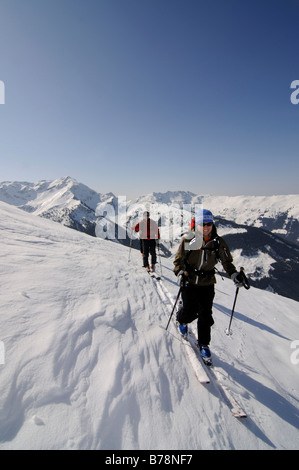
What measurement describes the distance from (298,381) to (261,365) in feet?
3.17

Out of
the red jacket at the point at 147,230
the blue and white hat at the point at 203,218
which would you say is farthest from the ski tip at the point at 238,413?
the red jacket at the point at 147,230

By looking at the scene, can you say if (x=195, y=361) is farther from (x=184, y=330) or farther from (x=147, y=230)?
(x=147, y=230)

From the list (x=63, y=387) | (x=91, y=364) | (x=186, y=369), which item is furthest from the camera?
(x=186, y=369)

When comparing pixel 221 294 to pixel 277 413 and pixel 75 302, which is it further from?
pixel 75 302

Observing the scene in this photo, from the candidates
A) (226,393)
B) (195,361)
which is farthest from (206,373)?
(226,393)

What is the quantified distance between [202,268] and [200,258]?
247 mm

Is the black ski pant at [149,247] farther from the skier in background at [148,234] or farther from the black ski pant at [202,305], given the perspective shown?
the black ski pant at [202,305]

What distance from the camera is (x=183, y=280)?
15.9ft

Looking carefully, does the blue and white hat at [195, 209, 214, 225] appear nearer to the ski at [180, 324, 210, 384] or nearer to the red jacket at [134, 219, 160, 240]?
the ski at [180, 324, 210, 384]

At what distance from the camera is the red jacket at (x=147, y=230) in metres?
10.7

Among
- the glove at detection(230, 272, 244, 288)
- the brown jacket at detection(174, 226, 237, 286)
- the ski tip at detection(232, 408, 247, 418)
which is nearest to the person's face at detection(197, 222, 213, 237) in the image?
the brown jacket at detection(174, 226, 237, 286)

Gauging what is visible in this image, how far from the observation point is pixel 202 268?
4715 millimetres

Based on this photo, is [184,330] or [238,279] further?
[184,330]
